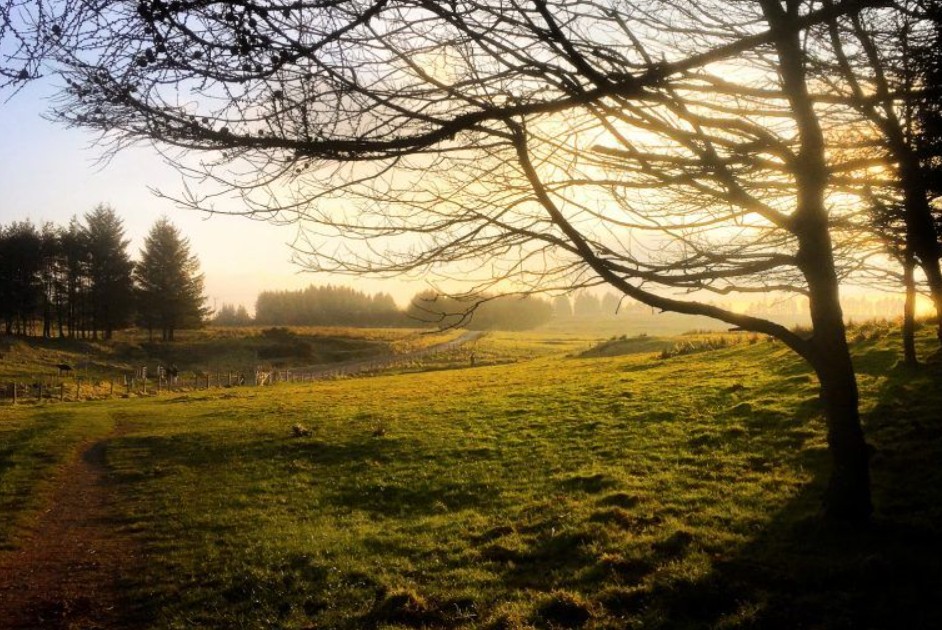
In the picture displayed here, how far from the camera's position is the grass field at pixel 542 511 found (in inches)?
235

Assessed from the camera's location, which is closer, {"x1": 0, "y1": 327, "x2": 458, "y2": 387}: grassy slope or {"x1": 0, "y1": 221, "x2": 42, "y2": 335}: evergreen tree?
{"x1": 0, "y1": 327, "x2": 458, "y2": 387}: grassy slope

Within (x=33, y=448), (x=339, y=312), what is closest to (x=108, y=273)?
(x=33, y=448)

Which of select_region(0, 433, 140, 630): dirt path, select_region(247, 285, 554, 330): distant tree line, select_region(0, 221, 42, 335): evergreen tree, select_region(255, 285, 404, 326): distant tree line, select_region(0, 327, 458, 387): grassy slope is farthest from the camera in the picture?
select_region(255, 285, 404, 326): distant tree line

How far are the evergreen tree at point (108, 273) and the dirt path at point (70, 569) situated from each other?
5563 cm

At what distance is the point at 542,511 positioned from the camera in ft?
31.0

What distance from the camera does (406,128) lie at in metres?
4.95

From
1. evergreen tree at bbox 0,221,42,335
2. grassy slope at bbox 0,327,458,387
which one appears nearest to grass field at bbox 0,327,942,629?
grassy slope at bbox 0,327,458,387

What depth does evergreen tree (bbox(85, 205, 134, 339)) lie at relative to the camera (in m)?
61.5

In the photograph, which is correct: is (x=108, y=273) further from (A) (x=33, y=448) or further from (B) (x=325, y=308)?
(B) (x=325, y=308)

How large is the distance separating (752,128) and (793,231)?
114 cm

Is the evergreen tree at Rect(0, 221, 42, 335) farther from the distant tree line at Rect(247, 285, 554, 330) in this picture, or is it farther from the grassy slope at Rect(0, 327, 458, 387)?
the distant tree line at Rect(247, 285, 554, 330)

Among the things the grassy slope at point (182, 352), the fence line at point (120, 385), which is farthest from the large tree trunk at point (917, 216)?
the fence line at point (120, 385)

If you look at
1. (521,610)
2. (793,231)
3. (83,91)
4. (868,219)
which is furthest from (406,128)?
(868,219)

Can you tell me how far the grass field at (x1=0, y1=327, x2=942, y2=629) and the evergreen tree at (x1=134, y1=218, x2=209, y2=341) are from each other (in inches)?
1865
